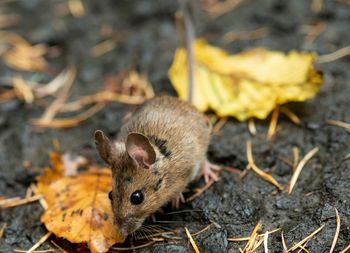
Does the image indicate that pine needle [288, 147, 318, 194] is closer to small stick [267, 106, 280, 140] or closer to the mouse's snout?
small stick [267, 106, 280, 140]

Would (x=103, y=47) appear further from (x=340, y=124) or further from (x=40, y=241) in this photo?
(x=340, y=124)

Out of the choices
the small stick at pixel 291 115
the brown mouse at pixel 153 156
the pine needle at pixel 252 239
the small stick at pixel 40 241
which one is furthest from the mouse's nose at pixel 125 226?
the small stick at pixel 291 115

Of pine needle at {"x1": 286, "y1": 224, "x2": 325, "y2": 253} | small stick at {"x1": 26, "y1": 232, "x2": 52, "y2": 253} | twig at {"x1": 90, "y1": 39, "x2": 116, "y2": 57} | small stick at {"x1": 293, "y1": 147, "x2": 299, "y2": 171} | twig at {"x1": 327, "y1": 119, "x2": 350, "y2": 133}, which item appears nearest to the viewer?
pine needle at {"x1": 286, "y1": 224, "x2": 325, "y2": 253}

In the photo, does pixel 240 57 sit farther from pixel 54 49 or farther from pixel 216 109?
pixel 54 49

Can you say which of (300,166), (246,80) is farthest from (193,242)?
(246,80)

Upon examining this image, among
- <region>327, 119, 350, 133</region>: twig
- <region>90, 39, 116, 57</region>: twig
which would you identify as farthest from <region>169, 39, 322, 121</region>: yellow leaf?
<region>90, 39, 116, 57</region>: twig

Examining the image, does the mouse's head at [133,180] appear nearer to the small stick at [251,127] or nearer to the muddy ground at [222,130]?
the muddy ground at [222,130]

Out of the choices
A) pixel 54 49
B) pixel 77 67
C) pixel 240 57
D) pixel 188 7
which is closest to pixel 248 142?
pixel 240 57
